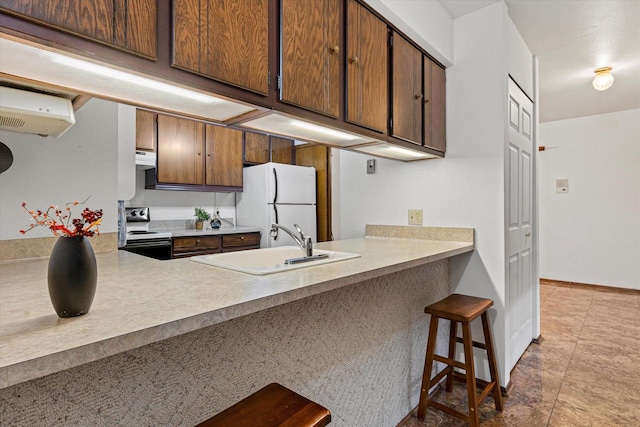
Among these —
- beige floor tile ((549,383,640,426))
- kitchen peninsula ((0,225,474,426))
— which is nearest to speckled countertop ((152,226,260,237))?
kitchen peninsula ((0,225,474,426))

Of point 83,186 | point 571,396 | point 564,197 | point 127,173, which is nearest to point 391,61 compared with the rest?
point 127,173

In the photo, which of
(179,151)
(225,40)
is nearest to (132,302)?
(225,40)

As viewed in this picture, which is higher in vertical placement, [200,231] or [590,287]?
[200,231]

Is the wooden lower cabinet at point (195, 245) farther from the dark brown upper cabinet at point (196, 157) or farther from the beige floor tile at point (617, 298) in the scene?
the beige floor tile at point (617, 298)

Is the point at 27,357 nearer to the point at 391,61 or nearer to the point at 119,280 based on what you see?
the point at 119,280

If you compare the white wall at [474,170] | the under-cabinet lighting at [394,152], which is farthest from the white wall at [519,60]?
the under-cabinet lighting at [394,152]

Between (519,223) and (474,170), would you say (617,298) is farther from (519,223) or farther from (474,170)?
(474,170)

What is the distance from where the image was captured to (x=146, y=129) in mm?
3518

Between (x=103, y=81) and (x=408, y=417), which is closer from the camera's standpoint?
(x=103, y=81)

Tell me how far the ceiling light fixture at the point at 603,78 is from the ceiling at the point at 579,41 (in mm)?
59

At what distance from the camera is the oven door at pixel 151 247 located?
308 centimetres

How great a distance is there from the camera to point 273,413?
94 cm

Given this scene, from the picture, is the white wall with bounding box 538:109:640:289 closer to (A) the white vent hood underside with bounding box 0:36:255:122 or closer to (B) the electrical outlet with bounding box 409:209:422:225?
(B) the electrical outlet with bounding box 409:209:422:225

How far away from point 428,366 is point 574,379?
4.07 feet
